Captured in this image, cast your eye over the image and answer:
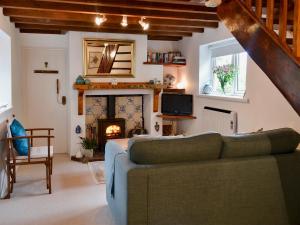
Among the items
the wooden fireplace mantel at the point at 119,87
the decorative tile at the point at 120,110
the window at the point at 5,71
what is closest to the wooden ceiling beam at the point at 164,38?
the wooden fireplace mantel at the point at 119,87

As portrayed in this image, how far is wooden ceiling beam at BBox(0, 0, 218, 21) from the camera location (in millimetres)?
3680

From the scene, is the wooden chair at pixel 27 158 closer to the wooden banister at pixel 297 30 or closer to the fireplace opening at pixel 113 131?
the fireplace opening at pixel 113 131

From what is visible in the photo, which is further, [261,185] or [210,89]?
[210,89]

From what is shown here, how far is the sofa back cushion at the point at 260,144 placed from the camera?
2.38 meters

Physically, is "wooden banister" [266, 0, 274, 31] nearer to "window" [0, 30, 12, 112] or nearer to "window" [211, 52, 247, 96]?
"window" [211, 52, 247, 96]

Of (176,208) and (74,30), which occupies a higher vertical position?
(74,30)

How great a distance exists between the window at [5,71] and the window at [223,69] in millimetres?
3161

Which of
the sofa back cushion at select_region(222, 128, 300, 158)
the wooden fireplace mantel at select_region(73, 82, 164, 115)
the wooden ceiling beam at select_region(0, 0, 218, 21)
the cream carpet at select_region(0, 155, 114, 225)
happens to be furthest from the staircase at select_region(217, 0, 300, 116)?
the wooden fireplace mantel at select_region(73, 82, 164, 115)

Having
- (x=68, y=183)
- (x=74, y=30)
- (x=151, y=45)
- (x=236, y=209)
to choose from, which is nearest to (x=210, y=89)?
(x=151, y=45)

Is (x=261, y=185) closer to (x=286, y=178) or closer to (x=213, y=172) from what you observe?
(x=286, y=178)

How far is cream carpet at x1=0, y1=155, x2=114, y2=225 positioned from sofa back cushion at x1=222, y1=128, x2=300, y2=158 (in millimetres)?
1328

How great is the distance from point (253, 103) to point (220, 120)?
2.75ft

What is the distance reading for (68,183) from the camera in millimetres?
3994

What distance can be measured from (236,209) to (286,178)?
489mm
